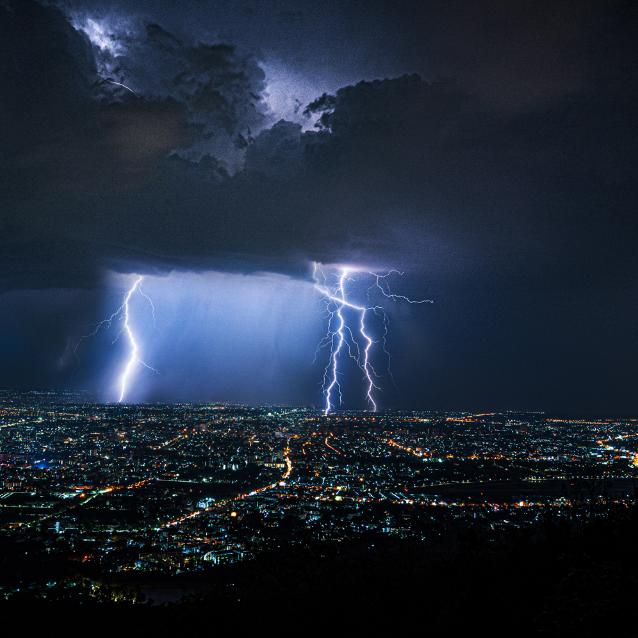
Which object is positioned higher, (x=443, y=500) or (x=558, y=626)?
(x=558, y=626)

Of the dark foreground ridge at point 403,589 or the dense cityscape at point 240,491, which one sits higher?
the dark foreground ridge at point 403,589

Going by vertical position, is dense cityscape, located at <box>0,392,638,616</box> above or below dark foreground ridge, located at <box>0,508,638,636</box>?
below

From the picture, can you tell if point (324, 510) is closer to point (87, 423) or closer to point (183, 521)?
point (183, 521)

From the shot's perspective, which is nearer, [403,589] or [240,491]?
Result: [403,589]

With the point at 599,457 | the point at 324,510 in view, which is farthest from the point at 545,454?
the point at 324,510

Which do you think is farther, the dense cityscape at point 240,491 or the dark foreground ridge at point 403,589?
the dense cityscape at point 240,491

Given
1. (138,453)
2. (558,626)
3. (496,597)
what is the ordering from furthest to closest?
(138,453) → (496,597) → (558,626)

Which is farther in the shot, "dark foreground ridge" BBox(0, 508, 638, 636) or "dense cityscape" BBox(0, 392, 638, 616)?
"dense cityscape" BBox(0, 392, 638, 616)

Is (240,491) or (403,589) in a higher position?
(403,589)
